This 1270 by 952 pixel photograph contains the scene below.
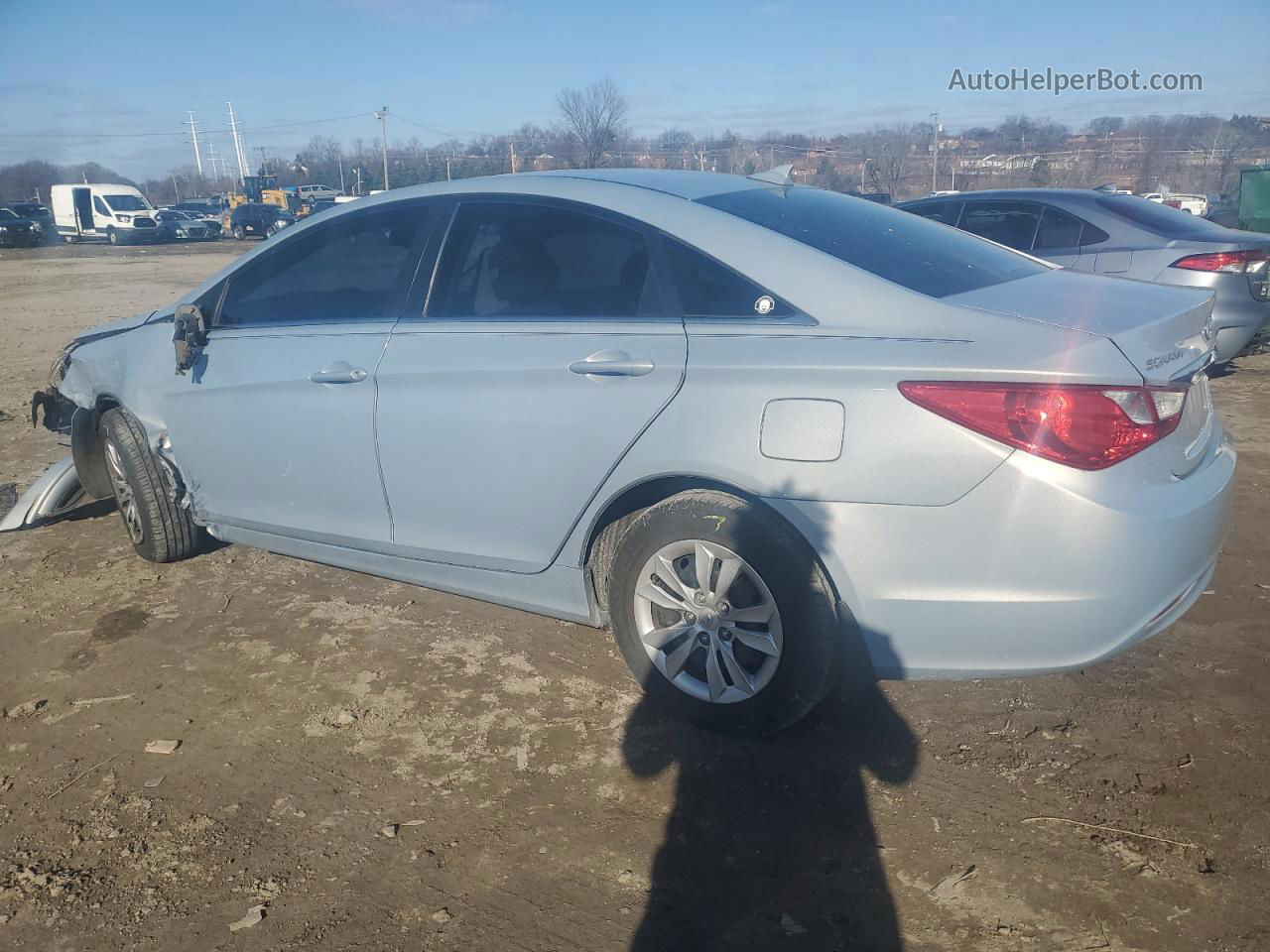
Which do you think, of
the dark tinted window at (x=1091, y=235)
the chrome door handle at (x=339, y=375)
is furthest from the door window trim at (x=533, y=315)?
the dark tinted window at (x=1091, y=235)

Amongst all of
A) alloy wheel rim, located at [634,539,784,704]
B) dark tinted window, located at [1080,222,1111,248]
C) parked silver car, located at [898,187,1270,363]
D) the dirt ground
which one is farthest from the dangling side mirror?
dark tinted window, located at [1080,222,1111,248]

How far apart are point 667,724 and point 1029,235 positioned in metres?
5.86

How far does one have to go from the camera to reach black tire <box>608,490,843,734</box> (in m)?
2.73

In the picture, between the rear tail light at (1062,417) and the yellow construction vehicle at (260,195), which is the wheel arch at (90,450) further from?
the yellow construction vehicle at (260,195)

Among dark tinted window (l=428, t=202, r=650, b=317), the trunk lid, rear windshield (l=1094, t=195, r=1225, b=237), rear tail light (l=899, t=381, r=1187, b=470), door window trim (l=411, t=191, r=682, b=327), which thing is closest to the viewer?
rear tail light (l=899, t=381, r=1187, b=470)

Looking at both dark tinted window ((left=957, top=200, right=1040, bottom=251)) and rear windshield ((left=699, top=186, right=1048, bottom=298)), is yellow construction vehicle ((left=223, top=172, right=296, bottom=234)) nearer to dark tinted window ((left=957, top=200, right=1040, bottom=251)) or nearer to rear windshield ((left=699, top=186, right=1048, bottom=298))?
dark tinted window ((left=957, top=200, right=1040, bottom=251))

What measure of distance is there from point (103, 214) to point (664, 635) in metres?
46.5

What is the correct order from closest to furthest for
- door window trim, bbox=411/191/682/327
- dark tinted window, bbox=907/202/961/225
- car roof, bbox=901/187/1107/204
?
1. door window trim, bbox=411/191/682/327
2. car roof, bbox=901/187/1107/204
3. dark tinted window, bbox=907/202/961/225

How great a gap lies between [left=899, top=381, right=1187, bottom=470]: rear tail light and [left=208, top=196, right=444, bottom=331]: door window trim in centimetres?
202

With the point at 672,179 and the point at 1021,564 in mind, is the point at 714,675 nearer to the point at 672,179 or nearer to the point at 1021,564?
the point at 1021,564

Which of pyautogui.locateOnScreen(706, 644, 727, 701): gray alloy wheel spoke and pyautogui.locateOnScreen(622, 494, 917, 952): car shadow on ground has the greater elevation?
pyautogui.locateOnScreen(706, 644, 727, 701): gray alloy wheel spoke

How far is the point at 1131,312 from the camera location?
276 centimetres

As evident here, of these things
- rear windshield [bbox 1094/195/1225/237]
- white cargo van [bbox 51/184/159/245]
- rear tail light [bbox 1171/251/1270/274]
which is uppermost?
white cargo van [bbox 51/184/159/245]

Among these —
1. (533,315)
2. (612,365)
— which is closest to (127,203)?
(533,315)
